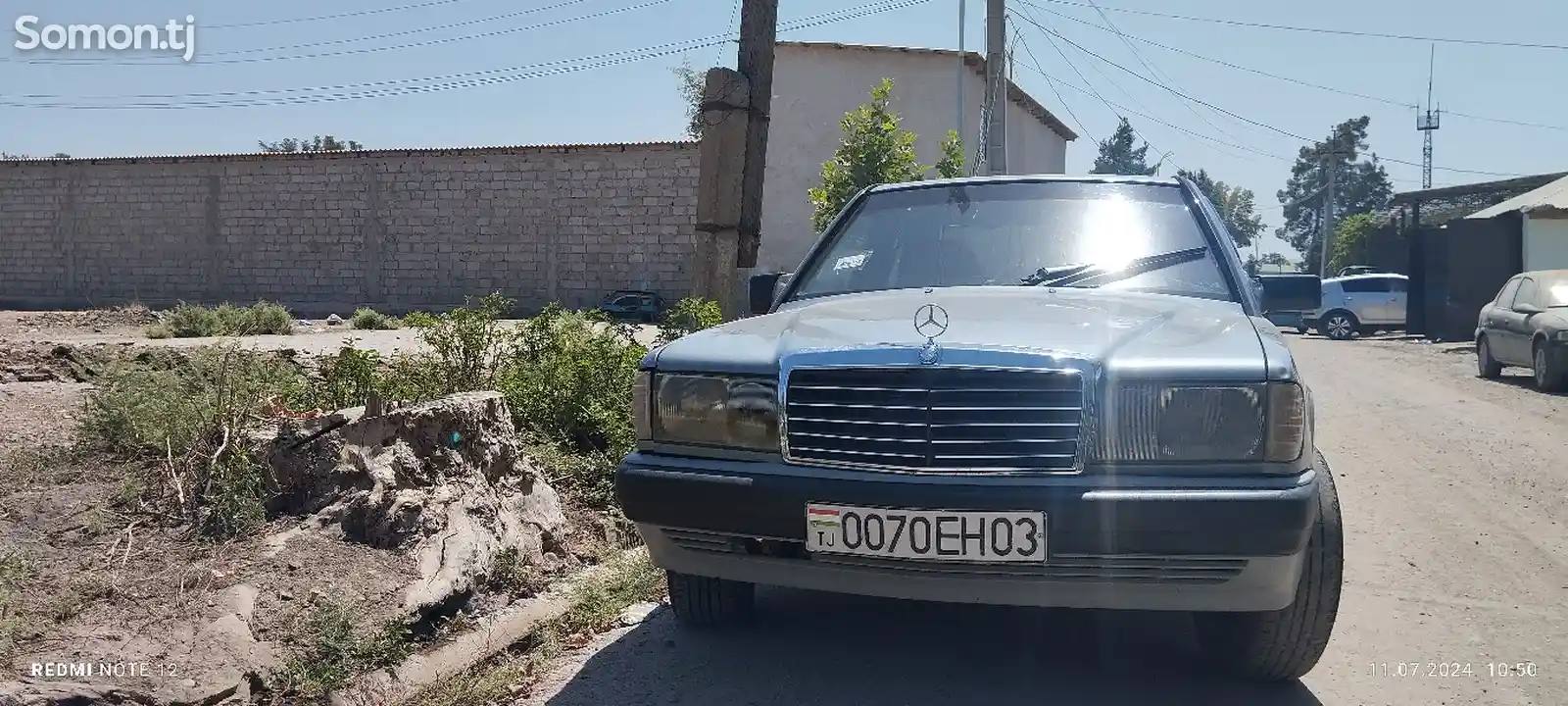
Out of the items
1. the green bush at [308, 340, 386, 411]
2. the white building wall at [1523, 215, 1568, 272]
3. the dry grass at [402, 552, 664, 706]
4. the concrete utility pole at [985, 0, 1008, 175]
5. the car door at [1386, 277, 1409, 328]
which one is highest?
the concrete utility pole at [985, 0, 1008, 175]

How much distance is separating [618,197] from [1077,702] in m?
23.6

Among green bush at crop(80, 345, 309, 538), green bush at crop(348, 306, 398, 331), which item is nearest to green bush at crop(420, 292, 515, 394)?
green bush at crop(80, 345, 309, 538)

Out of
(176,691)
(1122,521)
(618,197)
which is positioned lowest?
(176,691)

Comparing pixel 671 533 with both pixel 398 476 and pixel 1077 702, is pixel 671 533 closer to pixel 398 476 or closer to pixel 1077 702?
pixel 1077 702

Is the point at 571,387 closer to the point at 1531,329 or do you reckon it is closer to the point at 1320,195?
the point at 1531,329

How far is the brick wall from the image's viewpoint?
2597 cm

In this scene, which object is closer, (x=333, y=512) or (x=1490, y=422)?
(x=333, y=512)

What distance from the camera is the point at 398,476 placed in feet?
14.8

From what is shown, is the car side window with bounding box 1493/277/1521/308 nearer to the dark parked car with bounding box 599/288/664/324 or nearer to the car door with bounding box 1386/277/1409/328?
the car door with bounding box 1386/277/1409/328

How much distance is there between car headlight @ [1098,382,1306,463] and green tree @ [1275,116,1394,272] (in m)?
85.4

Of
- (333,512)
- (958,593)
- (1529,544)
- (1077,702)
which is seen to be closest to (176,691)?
(333,512)

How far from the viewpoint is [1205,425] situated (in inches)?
118

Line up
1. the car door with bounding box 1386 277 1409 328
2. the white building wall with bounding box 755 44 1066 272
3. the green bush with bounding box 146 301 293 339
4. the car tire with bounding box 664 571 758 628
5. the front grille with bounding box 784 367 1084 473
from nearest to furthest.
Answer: the front grille with bounding box 784 367 1084 473 → the car tire with bounding box 664 571 758 628 → the green bush with bounding box 146 301 293 339 → the car door with bounding box 1386 277 1409 328 → the white building wall with bounding box 755 44 1066 272
